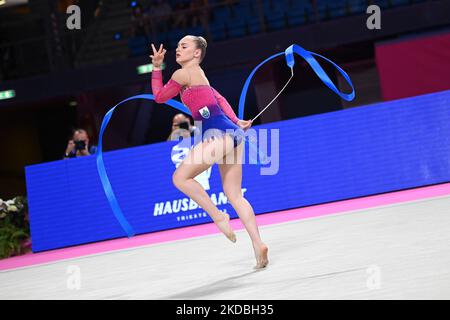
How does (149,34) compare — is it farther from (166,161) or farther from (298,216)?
(298,216)

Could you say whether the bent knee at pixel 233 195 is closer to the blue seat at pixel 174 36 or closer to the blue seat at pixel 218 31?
the blue seat at pixel 218 31

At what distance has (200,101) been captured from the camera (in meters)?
4.96

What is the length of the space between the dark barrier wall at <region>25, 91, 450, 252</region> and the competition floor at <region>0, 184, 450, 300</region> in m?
0.48

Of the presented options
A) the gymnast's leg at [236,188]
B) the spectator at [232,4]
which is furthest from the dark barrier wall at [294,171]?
the spectator at [232,4]

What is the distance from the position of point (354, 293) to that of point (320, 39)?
10.7 m

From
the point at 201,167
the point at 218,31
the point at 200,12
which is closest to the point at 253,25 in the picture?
the point at 218,31

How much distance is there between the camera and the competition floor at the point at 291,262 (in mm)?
3844

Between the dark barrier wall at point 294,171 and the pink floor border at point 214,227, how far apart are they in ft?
0.68

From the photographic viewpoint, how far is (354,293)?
350 centimetres

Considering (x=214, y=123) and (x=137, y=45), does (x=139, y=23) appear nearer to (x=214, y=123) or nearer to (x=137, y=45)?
(x=137, y=45)

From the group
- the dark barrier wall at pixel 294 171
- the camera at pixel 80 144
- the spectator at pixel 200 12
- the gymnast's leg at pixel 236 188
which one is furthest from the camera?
the spectator at pixel 200 12

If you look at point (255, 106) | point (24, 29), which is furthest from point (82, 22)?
point (255, 106)

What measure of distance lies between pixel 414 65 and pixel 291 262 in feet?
30.7

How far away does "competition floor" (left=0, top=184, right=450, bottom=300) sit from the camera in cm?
384
